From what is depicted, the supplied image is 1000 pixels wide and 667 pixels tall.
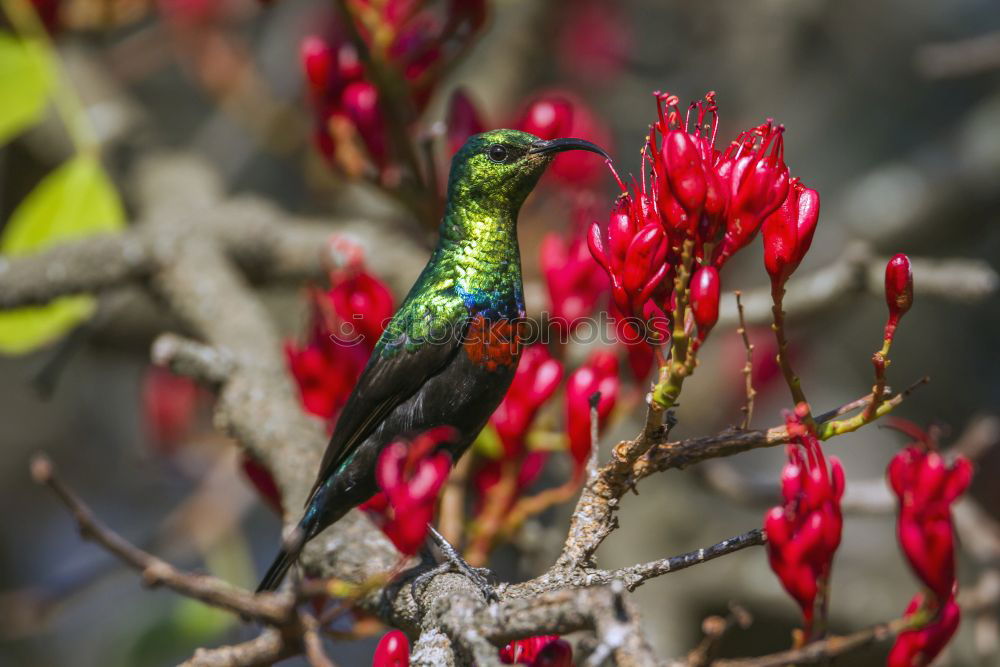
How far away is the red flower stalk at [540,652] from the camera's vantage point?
1.46 m

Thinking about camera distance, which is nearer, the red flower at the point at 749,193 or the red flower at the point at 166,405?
the red flower at the point at 749,193

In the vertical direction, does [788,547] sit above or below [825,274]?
below

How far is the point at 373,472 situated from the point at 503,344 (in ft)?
1.32

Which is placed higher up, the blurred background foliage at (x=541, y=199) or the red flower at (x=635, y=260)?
the blurred background foliage at (x=541, y=199)

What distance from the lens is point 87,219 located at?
308 centimetres

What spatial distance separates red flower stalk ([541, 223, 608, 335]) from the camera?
8.43 ft

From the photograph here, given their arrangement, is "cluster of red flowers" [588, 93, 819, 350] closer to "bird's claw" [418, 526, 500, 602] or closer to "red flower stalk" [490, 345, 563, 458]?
"bird's claw" [418, 526, 500, 602]

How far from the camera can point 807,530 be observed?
1422 mm

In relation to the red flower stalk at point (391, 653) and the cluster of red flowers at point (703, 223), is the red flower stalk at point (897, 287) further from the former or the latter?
the red flower stalk at point (391, 653)

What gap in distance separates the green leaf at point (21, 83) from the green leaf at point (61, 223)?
7.3 inches

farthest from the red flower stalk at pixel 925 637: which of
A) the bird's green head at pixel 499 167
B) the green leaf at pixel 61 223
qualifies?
the green leaf at pixel 61 223

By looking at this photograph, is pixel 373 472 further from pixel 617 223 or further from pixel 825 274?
pixel 825 274

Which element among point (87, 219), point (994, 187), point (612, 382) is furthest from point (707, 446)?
point (994, 187)

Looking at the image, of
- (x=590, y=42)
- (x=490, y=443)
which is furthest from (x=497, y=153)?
(x=590, y=42)
